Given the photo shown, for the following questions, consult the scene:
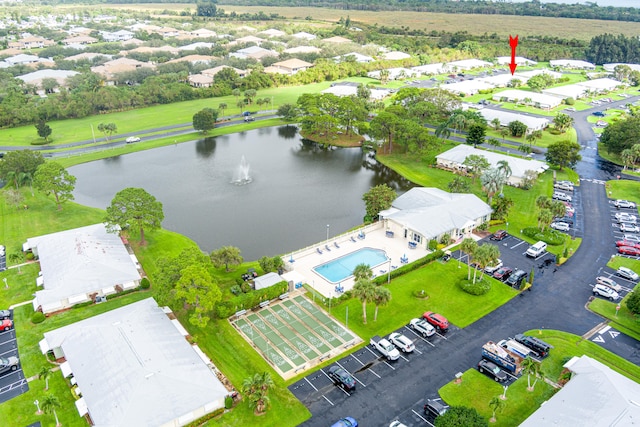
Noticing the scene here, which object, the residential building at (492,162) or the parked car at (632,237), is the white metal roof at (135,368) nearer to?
the parked car at (632,237)

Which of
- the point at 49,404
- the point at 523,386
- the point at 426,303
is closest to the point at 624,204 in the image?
the point at 426,303

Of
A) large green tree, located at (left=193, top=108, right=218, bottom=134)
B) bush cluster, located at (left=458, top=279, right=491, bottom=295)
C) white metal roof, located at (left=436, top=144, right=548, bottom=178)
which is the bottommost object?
bush cluster, located at (left=458, top=279, right=491, bottom=295)

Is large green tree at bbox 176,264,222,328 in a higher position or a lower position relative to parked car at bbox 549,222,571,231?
higher

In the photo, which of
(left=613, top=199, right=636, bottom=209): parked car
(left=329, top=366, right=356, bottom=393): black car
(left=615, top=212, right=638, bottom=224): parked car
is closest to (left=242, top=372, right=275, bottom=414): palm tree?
(left=329, top=366, right=356, bottom=393): black car

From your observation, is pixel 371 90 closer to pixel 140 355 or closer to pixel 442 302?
pixel 442 302

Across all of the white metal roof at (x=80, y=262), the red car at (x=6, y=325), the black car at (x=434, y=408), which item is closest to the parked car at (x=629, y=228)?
the black car at (x=434, y=408)

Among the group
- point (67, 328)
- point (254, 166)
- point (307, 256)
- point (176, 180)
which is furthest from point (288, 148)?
point (67, 328)

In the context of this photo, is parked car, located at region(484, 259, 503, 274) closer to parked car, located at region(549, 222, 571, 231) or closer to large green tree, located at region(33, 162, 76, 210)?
parked car, located at region(549, 222, 571, 231)

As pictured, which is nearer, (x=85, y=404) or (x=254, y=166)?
(x=85, y=404)
